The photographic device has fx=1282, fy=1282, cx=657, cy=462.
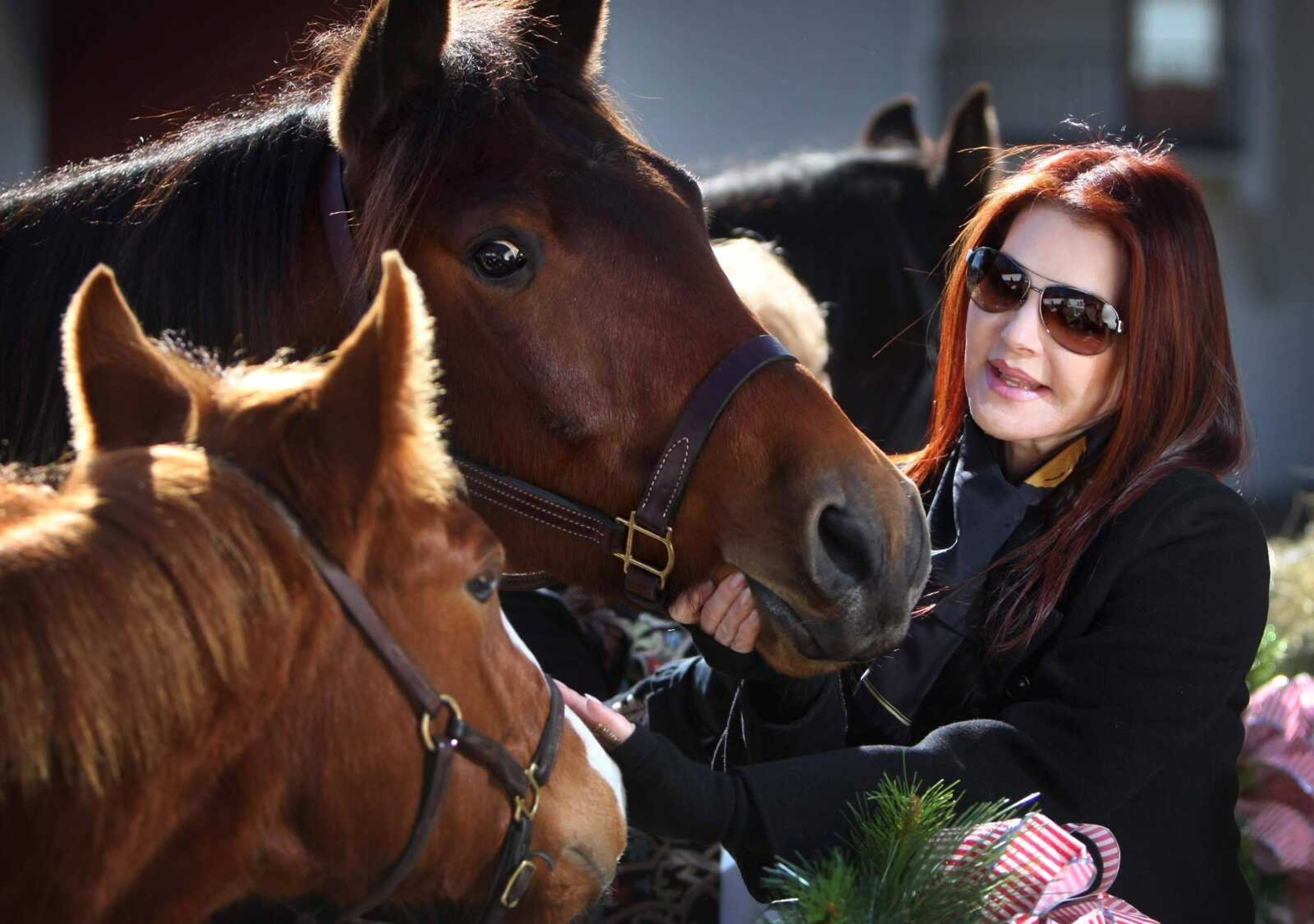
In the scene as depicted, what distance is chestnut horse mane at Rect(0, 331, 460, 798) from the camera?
1.14 m

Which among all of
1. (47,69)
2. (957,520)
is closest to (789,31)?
(47,69)

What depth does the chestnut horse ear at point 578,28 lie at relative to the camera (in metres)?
2.33

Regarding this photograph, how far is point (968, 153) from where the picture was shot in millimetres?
4164

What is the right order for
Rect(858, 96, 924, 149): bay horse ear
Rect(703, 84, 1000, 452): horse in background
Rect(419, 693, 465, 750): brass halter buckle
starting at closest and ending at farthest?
Rect(419, 693, 465, 750): brass halter buckle → Rect(703, 84, 1000, 452): horse in background → Rect(858, 96, 924, 149): bay horse ear

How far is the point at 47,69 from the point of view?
185 inches

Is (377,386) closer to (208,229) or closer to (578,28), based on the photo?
(208,229)

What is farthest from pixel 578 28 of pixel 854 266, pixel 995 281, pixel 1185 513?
pixel 854 266

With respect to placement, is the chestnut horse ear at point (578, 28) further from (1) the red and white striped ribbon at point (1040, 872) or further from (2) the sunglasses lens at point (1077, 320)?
(1) the red and white striped ribbon at point (1040, 872)

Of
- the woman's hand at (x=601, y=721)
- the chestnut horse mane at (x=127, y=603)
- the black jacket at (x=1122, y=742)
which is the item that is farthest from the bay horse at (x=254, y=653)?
the black jacket at (x=1122, y=742)

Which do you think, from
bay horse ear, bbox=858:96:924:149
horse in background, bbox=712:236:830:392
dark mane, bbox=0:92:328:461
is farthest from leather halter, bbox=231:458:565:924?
bay horse ear, bbox=858:96:924:149

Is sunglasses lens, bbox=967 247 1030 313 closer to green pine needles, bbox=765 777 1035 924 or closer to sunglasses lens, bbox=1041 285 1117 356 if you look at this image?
sunglasses lens, bbox=1041 285 1117 356

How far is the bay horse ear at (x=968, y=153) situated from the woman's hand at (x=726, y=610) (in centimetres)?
232

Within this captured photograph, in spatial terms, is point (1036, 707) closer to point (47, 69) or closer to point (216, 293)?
point (216, 293)

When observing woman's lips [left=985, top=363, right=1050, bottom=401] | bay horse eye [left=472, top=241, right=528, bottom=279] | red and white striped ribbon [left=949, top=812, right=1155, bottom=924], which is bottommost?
red and white striped ribbon [left=949, top=812, right=1155, bottom=924]
